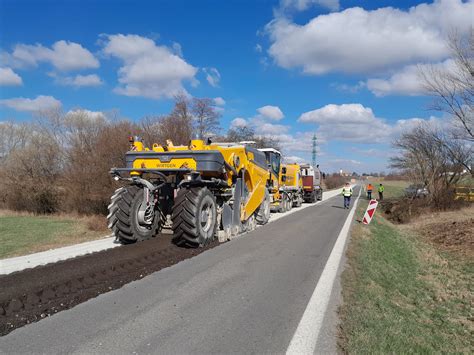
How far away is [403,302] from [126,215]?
19.6ft

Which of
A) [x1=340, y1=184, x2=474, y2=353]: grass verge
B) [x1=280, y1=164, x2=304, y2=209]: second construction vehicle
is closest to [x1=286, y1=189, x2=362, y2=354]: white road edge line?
[x1=340, y1=184, x2=474, y2=353]: grass verge

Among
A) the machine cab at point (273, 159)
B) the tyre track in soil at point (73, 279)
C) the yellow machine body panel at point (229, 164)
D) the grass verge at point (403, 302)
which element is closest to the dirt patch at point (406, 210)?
the machine cab at point (273, 159)

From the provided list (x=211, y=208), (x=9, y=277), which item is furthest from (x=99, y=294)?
(x=211, y=208)

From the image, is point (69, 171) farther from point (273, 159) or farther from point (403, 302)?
point (403, 302)

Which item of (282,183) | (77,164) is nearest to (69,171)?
(77,164)

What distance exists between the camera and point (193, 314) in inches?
181

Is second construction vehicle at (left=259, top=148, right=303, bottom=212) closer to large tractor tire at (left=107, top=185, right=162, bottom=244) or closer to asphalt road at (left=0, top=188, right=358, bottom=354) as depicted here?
large tractor tire at (left=107, top=185, right=162, bottom=244)

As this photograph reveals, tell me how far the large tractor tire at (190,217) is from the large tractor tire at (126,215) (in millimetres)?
1108

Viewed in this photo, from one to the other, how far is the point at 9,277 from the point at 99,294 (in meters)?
1.67

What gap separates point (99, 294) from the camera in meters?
5.16

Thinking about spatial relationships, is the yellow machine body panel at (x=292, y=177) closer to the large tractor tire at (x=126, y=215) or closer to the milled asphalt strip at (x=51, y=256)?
the large tractor tire at (x=126, y=215)

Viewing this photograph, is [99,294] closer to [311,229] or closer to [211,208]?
[211,208]

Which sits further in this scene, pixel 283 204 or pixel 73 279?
pixel 283 204

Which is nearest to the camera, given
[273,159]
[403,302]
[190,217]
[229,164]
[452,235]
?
[403,302]
